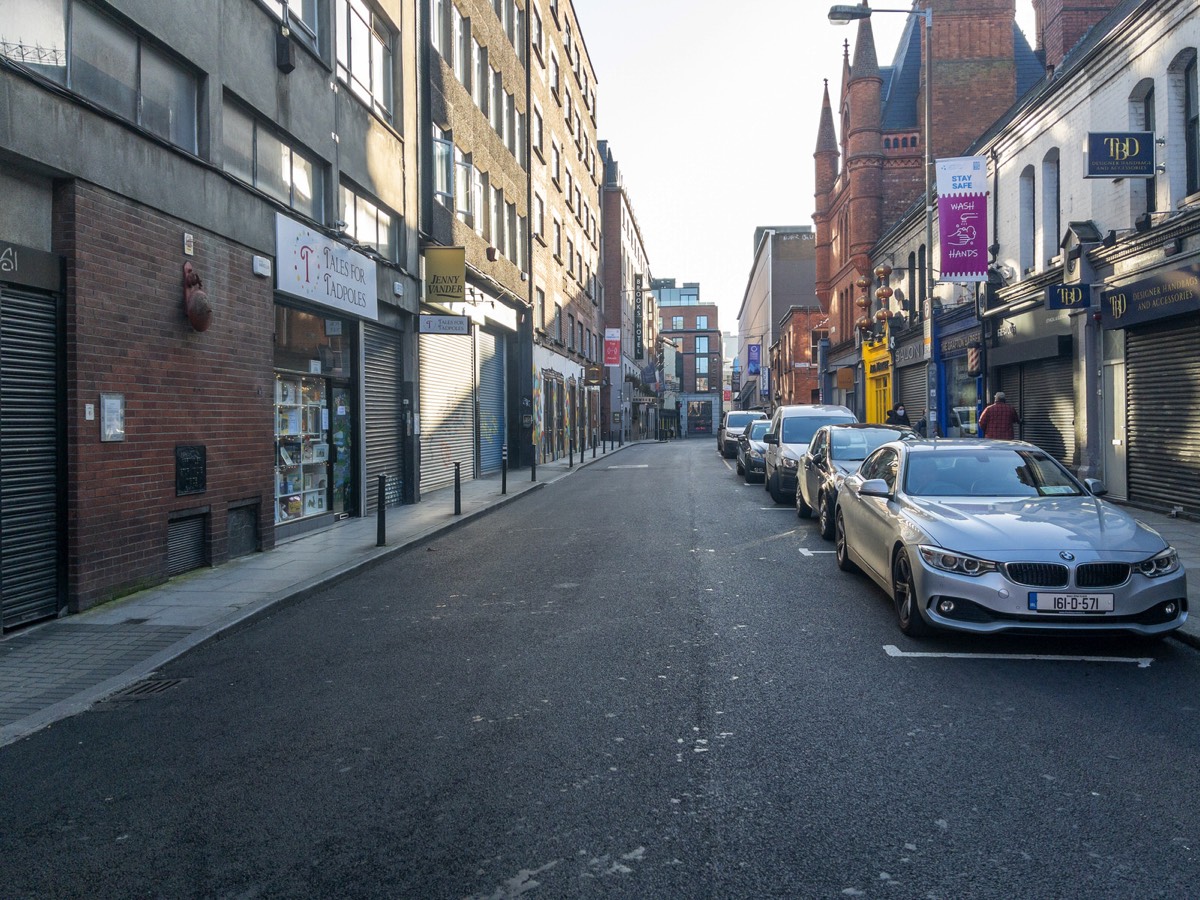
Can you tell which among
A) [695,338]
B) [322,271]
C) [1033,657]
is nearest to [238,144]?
[322,271]

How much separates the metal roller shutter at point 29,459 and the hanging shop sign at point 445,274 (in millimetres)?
10567

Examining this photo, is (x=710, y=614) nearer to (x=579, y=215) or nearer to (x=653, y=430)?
(x=579, y=215)

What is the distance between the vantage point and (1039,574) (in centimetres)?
616

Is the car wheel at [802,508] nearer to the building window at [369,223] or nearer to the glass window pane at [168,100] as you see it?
the building window at [369,223]

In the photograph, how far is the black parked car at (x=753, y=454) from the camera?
22.5 metres

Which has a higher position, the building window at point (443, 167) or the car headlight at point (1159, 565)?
the building window at point (443, 167)

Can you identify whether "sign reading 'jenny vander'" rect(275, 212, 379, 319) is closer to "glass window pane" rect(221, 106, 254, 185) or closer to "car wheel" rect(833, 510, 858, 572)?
"glass window pane" rect(221, 106, 254, 185)

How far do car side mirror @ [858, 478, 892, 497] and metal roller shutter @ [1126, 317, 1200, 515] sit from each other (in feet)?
24.4

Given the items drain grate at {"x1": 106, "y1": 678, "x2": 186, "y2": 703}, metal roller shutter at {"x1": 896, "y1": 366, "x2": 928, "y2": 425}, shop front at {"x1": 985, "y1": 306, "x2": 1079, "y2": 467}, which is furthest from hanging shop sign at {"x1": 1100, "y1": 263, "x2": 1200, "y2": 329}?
metal roller shutter at {"x1": 896, "y1": 366, "x2": 928, "y2": 425}

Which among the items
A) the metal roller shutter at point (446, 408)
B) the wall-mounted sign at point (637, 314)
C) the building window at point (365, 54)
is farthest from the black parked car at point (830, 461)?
the wall-mounted sign at point (637, 314)

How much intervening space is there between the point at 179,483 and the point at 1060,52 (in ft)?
81.0

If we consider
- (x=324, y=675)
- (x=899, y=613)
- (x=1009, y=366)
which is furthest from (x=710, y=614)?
(x=1009, y=366)

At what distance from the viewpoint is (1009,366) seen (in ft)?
66.1

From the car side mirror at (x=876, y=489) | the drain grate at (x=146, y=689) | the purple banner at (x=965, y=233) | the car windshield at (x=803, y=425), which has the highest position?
the purple banner at (x=965, y=233)
